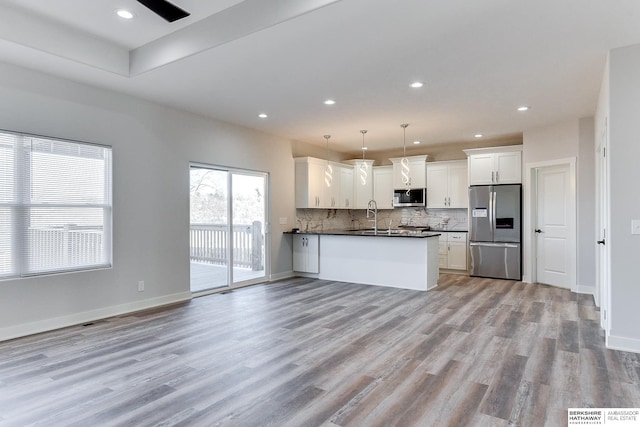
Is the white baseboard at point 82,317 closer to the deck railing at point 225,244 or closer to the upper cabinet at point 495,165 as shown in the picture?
the deck railing at point 225,244

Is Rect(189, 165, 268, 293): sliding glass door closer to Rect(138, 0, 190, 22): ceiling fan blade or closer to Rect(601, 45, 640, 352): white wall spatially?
Rect(138, 0, 190, 22): ceiling fan blade

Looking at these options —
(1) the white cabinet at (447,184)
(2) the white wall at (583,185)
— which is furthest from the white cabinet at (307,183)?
(2) the white wall at (583,185)

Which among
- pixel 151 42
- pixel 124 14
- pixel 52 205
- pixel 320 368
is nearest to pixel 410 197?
pixel 320 368

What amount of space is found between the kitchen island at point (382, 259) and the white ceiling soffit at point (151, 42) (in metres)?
3.96

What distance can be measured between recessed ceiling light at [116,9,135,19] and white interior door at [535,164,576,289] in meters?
6.40

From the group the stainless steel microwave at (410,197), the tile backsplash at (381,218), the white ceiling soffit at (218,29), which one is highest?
the white ceiling soffit at (218,29)

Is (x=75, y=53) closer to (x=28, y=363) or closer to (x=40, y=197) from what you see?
(x=40, y=197)

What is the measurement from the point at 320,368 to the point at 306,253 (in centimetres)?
420

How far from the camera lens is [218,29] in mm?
3201

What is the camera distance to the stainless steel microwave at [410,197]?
8039 millimetres

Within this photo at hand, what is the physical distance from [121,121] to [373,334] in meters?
3.96

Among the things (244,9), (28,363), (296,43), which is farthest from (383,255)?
(28,363)

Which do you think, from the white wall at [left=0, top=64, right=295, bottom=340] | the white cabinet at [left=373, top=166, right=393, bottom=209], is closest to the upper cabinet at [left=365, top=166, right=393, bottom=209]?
the white cabinet at [left=373, top=166, right=393, bottom=209]

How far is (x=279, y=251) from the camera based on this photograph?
6.95 metres
